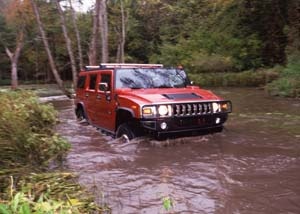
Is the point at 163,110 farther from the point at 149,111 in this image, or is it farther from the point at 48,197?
the point at 48,197

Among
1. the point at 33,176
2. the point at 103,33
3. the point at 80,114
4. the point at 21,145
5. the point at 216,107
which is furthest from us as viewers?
the point at 103,33

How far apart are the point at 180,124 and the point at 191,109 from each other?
1.18 feet

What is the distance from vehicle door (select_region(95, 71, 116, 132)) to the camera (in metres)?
8.76

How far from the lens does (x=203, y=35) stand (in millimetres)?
31047

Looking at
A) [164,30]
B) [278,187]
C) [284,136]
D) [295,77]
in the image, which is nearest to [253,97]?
[295,77]

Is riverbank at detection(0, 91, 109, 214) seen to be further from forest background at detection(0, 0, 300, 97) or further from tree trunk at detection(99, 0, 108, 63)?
forest background at detection(0, 0, 300, 97)

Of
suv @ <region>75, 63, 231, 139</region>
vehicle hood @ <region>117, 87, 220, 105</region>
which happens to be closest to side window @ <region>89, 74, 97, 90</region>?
suv @ <region>75, 63, 231, 139</region>

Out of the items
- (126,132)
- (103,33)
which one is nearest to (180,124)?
(126,132)

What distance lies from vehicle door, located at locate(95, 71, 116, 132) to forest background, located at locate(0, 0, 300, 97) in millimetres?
7621

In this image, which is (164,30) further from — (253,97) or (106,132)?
(106,132)

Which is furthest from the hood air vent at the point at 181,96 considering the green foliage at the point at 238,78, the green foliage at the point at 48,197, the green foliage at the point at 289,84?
the green foliage at the point at 238,78

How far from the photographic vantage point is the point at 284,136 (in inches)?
361

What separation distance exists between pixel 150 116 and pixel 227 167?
1.66 meters

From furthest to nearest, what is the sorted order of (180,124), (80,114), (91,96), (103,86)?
(80,114) < (91,96) < (103,86) < (180,124)
